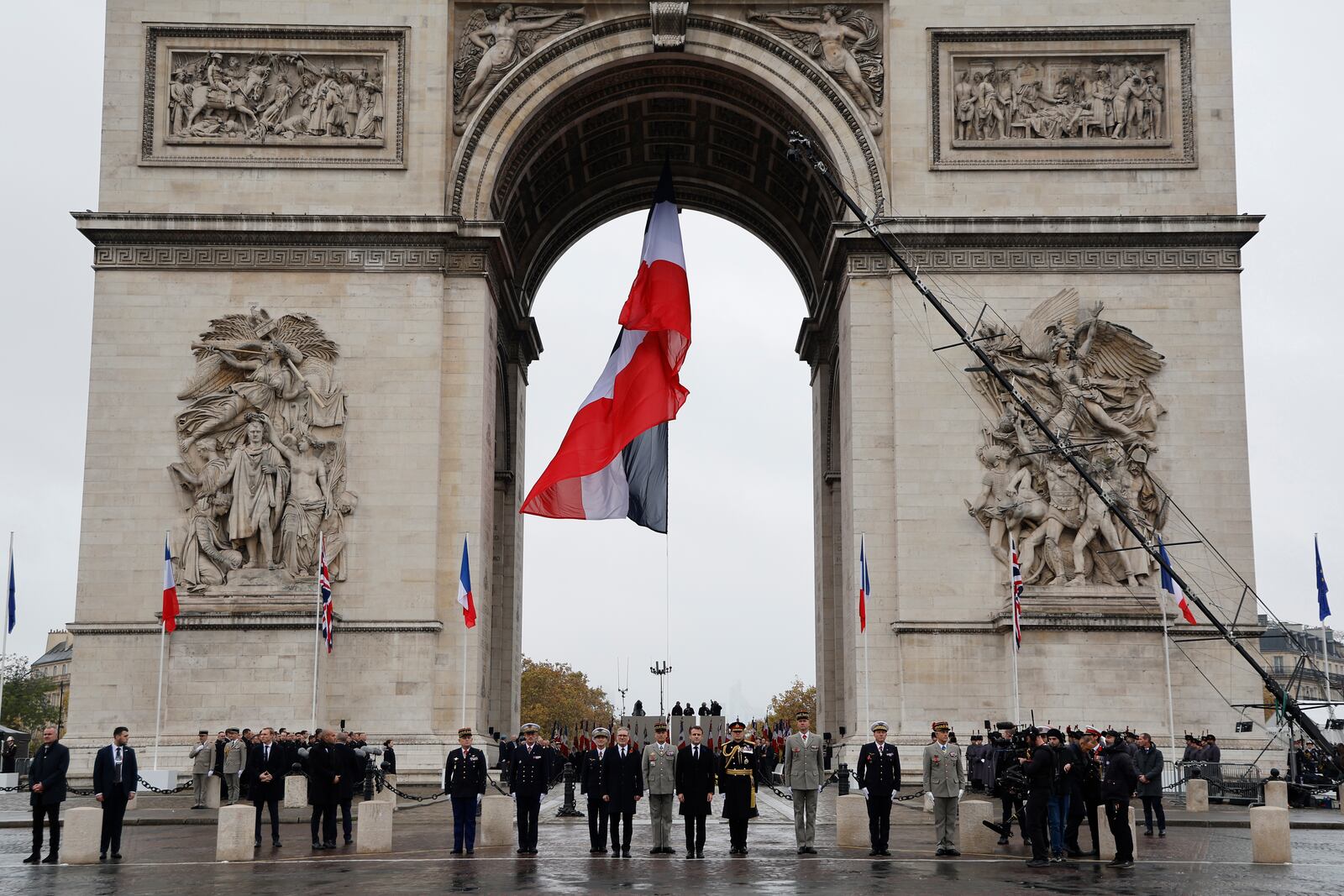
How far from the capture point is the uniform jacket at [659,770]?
23.3 m

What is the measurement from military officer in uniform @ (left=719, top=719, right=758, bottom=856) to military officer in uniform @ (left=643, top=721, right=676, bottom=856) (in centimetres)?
79

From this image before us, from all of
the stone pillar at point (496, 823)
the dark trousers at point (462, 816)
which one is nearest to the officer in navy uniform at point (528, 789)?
the dark trousers at point (462, 816)

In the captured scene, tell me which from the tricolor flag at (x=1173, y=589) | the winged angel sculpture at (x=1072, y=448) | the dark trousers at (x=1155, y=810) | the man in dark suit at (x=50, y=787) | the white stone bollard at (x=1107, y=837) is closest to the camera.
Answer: the white stone bollard at (x=1107, y=837)

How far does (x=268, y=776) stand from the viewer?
2442 centimetres

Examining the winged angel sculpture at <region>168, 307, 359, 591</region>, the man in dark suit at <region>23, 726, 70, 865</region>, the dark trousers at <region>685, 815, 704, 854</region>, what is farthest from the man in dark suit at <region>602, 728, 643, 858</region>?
the winged angel sculpture at <region>168, 307, 359, 591</region>

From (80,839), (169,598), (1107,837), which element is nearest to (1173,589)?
(1107,837)

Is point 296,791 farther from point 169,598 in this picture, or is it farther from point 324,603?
point 169,598

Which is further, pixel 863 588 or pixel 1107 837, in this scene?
pixel 863 588

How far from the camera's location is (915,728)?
35656 millimetres

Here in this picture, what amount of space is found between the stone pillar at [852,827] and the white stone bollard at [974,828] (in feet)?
4.65

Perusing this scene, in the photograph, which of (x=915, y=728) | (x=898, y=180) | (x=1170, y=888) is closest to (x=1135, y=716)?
(x=915, y=728)

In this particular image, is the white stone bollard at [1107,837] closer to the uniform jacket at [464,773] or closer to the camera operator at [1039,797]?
the camera operator at [1039,797]

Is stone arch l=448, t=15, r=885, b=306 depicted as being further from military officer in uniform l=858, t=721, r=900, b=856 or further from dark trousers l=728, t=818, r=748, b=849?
dark trousers l=728, t=818, r=748, b=849

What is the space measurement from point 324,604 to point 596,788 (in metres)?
14.1
